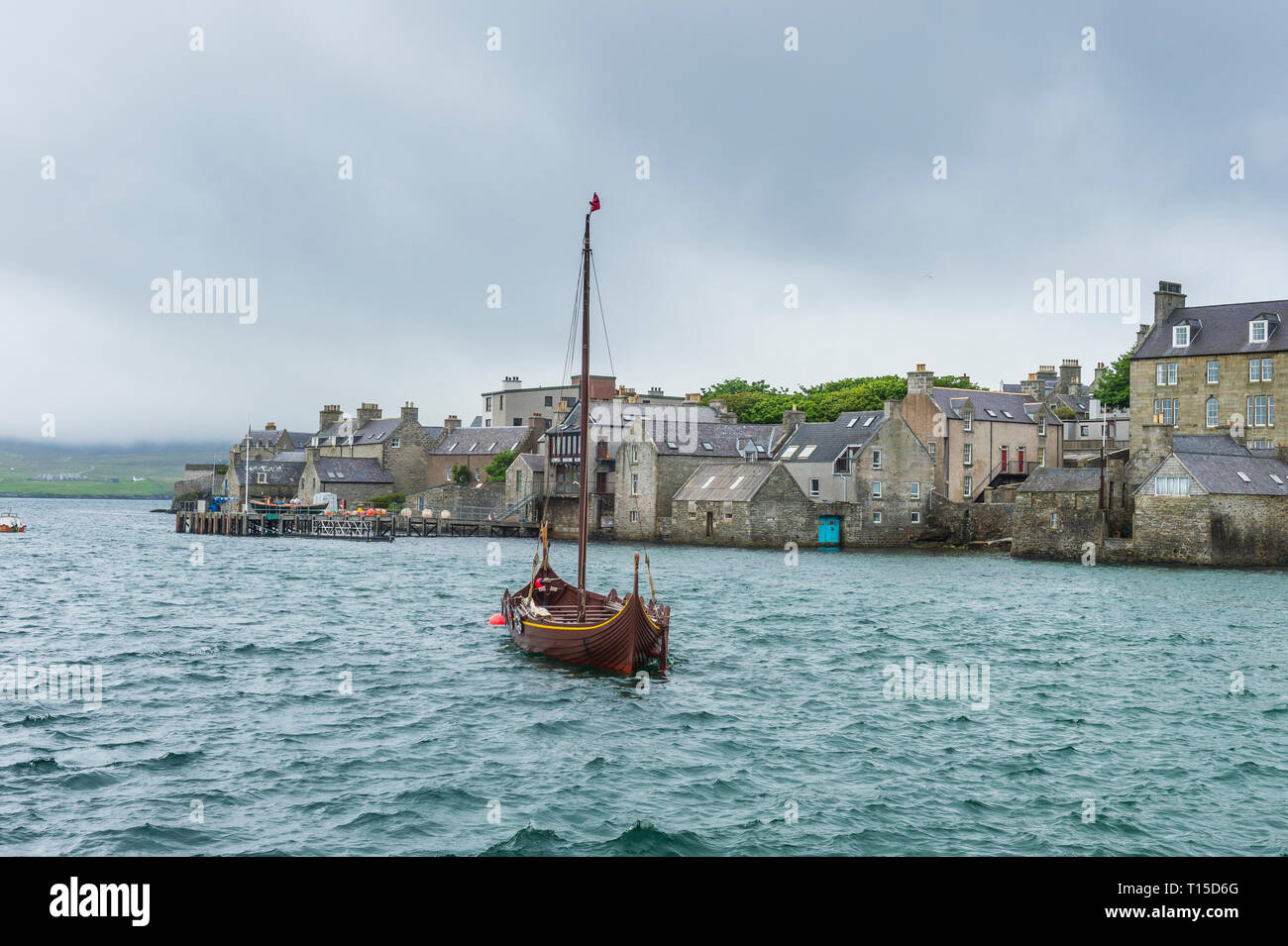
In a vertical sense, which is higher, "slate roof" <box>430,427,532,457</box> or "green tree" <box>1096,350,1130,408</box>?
"green tree" <box>1096,350,1130,408</box>

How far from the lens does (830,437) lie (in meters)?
81.4

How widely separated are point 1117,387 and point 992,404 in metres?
19.9

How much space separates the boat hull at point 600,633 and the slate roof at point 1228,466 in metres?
42.8

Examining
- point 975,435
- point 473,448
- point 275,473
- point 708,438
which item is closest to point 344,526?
point 473,448

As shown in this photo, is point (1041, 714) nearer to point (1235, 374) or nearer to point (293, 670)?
point (293, 670)

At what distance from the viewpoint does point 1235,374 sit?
236ft

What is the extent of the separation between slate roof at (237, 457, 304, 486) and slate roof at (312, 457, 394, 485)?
24.5ft

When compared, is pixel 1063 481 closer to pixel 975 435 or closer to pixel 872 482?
pixel 872 482

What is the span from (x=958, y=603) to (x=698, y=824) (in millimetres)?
30878

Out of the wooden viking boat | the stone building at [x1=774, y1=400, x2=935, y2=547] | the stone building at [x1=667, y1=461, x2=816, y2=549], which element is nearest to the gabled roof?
the stone building at [x1=774, y1=400, x2=935, y2=547]

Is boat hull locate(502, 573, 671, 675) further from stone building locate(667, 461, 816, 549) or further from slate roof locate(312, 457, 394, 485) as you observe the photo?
slate roof locate(312, 457, 394, 485)

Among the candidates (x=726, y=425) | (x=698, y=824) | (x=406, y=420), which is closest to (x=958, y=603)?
(x=698, y=824)

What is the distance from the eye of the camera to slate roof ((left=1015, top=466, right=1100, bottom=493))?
65562mm

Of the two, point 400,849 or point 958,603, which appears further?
point 958,603
